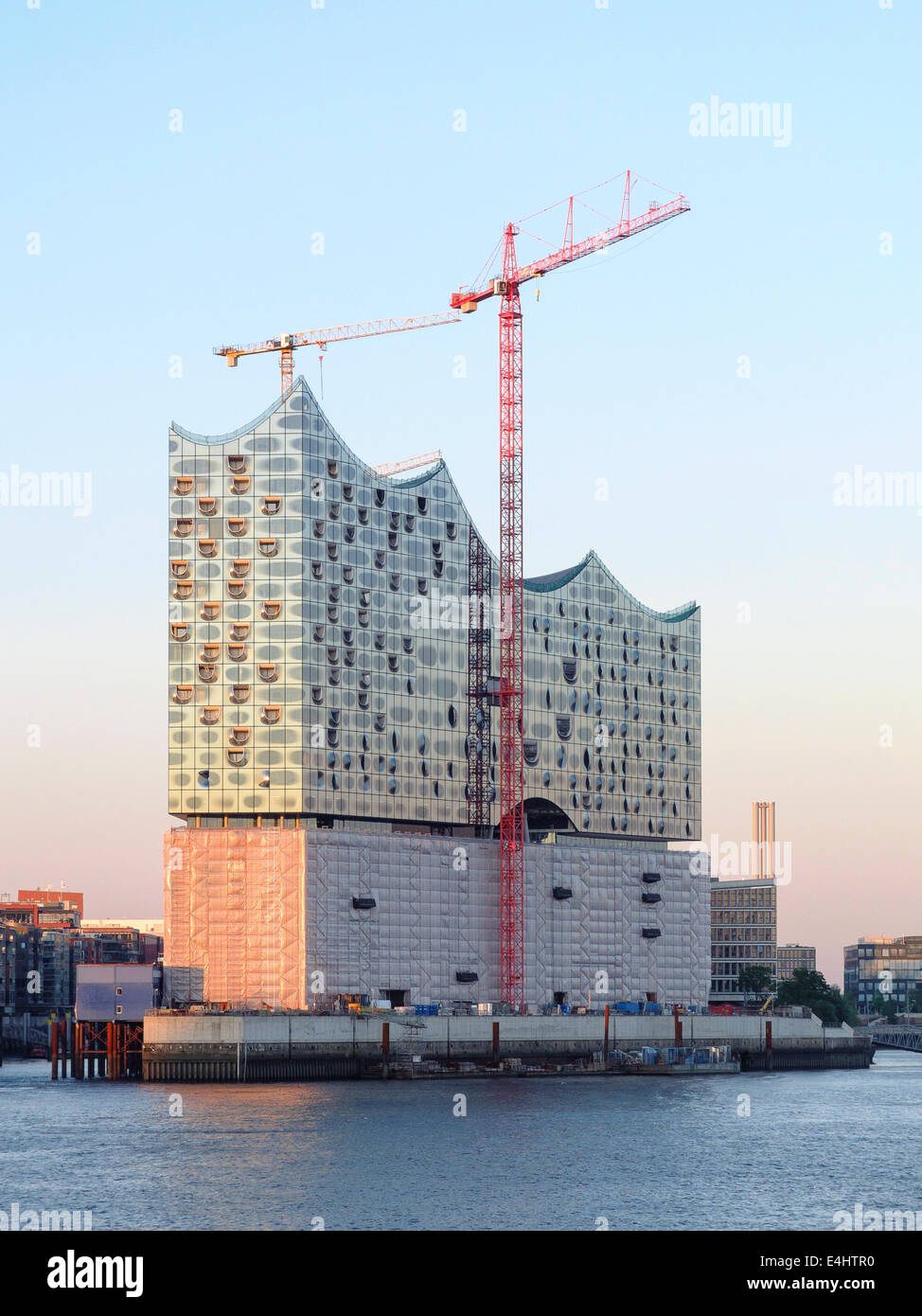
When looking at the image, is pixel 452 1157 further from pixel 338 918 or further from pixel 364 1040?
pixel 338 918

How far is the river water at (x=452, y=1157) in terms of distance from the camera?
77.4 metres

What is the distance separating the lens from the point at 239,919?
6644 inches

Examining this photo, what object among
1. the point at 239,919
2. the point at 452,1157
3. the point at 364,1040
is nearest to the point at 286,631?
the point at 239,919

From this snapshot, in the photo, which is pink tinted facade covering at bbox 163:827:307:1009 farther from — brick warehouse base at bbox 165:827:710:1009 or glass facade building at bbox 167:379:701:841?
glass facade building at bbox 167:379:701:841

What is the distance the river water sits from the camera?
77438mm

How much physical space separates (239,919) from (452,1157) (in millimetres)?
75642

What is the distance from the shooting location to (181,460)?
175 metres

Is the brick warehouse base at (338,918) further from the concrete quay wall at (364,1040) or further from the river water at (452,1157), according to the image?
the river water at (452,1157)

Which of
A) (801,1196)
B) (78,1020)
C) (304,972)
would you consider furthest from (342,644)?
(801,1196)

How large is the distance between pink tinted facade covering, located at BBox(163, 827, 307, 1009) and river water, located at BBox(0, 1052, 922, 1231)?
20449 mm

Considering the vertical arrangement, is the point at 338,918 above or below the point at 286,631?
below

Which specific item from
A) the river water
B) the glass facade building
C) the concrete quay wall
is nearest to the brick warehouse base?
the glass facade building

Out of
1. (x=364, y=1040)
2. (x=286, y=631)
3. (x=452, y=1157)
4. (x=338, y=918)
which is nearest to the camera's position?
(x=452, y=1157)
